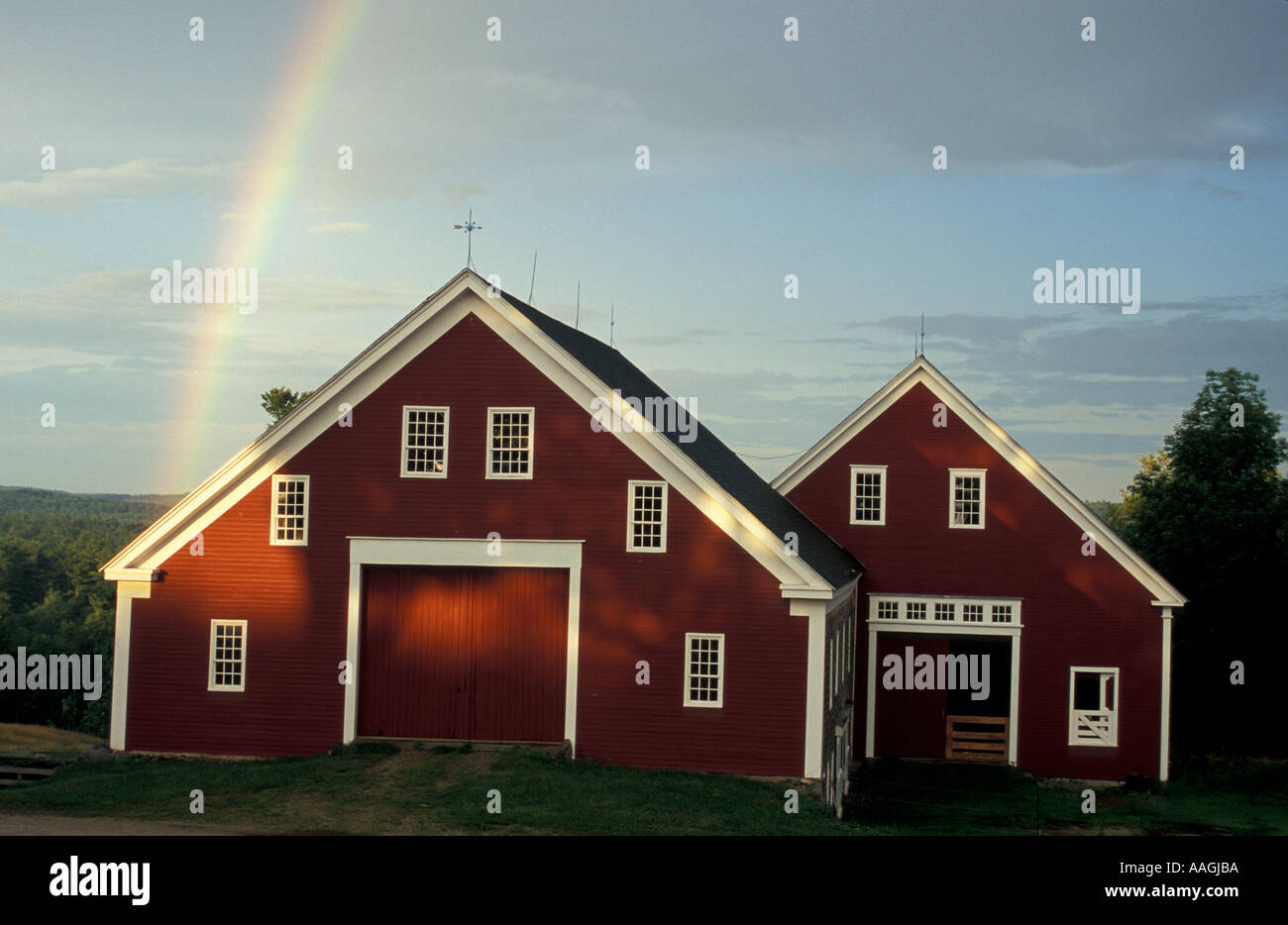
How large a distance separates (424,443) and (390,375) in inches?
60.5

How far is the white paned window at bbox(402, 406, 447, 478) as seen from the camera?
24.8m

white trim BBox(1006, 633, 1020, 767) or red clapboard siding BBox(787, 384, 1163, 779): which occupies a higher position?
red clapboard siding BBox(787, 384, 1163, 779)

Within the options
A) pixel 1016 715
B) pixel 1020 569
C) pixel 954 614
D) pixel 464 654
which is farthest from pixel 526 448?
pixel 1016 715

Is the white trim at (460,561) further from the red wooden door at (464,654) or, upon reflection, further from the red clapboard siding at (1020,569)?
the red clapboard siding at (1020,569)

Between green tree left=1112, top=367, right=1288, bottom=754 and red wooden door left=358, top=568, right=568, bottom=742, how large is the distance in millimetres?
25485

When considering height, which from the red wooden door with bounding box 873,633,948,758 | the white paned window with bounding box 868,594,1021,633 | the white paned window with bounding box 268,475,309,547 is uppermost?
the white paned window with bounding box 268,475,309,547

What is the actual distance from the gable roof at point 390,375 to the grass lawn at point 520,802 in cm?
420

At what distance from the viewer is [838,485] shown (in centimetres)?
3362

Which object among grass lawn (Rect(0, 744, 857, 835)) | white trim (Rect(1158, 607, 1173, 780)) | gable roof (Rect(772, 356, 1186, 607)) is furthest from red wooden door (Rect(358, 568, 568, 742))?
white trim (Rect(1158, 607, 1173, 780))

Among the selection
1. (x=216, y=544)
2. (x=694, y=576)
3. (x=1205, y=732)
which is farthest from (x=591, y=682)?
(x=1205, y=732)

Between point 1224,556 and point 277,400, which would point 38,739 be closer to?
point 277,400

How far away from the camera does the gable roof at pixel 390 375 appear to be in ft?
77.8

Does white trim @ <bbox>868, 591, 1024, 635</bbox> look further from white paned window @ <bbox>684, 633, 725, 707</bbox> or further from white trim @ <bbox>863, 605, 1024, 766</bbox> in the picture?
white paned window @ <bbox>684, 633, 725, 707</bbox>

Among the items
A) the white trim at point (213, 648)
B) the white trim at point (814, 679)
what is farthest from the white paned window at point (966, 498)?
the white trim at point (213, 648)
